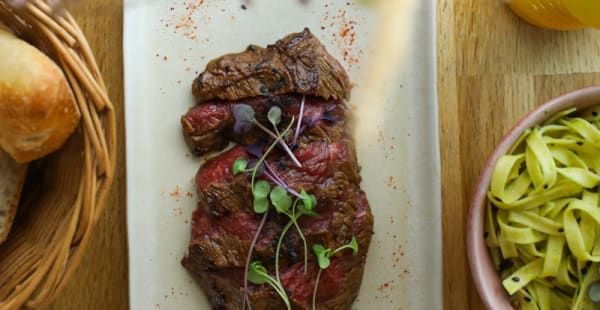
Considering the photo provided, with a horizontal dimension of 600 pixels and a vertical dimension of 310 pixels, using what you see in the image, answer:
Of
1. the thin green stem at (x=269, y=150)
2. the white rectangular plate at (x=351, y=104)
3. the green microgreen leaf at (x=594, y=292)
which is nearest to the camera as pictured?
the green microgreen leaf at (x=594, y=292)

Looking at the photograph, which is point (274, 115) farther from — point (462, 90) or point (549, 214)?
point (549, 214)

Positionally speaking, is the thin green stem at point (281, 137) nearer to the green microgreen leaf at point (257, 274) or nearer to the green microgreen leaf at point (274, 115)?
the green microgreen leaf at point (274, 115)

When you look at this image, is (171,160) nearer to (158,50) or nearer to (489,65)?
(158,50)

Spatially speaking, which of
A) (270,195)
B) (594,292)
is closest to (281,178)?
(270,195)

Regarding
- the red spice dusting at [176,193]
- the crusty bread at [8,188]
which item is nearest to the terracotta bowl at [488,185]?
the red spice dusting at [176,193]

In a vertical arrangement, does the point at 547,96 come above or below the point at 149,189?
above

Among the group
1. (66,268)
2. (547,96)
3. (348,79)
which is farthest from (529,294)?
(66,268)
